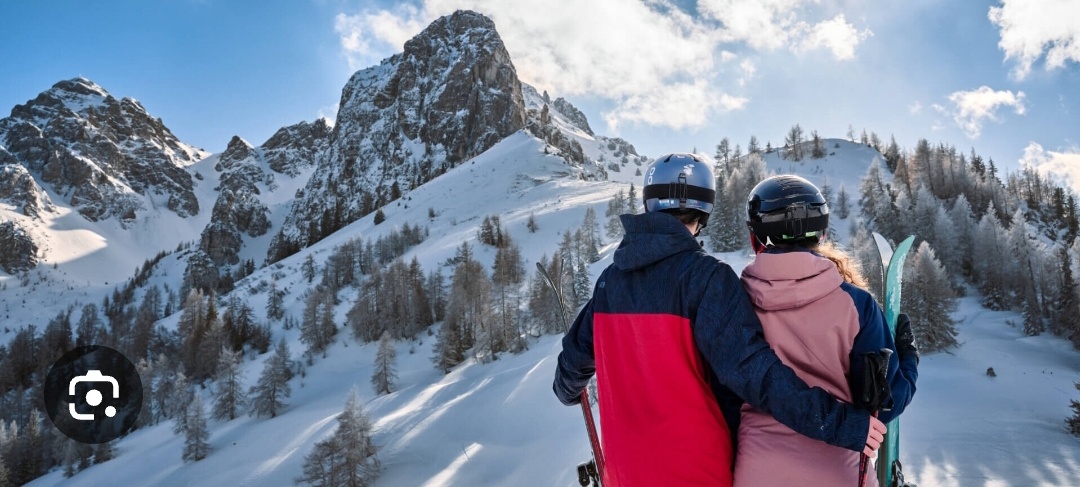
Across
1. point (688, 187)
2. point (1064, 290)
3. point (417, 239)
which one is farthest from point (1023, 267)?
point (417, 239)

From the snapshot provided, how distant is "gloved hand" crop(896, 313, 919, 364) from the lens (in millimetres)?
2768

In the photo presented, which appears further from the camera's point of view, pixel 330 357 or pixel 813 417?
pixel 330 357

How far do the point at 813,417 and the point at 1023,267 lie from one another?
68185 millimetres

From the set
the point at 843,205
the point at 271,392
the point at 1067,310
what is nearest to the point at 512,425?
the point at 271,392

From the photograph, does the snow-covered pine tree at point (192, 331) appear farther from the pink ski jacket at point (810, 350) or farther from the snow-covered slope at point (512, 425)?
the pink ski jacket at point (810, 350)

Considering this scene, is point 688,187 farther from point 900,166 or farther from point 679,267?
point 900,166

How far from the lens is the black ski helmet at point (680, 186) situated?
3.02 metres

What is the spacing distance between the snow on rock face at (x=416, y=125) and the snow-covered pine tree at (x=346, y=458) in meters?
128

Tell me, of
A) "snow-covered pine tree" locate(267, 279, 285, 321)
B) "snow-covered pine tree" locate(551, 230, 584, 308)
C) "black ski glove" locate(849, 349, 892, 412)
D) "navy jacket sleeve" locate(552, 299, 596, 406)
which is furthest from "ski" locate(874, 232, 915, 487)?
"snow-covered pine tree" locate(267, 279, 285, 321)

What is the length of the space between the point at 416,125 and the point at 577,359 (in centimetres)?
17296

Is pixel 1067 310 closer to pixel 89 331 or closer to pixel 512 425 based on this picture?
pixel 512 425

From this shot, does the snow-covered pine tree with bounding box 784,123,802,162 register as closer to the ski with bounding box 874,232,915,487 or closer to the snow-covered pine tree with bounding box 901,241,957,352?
the snow-covered pine tree with bounding box 901,241,957,352

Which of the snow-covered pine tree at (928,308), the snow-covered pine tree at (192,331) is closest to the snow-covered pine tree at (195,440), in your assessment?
the snow-covered pine tree at (192,331)

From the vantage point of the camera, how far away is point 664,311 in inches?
101
